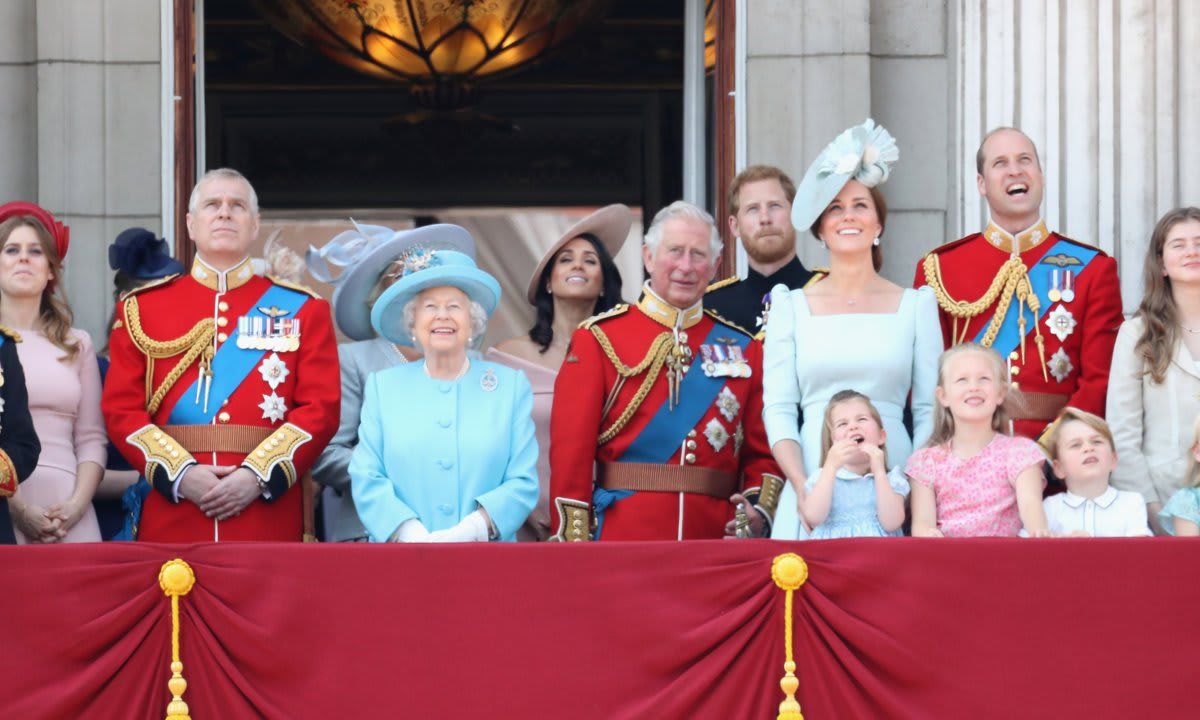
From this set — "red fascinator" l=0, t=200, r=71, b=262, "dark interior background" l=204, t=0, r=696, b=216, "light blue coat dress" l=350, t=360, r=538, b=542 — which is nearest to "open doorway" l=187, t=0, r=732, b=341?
"dark interior background" l=204, t=0, r=696, b=216

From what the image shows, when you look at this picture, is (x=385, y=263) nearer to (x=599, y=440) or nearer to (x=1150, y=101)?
(x=599, y=440)

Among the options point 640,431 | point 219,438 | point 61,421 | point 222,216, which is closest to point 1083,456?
point 640,431

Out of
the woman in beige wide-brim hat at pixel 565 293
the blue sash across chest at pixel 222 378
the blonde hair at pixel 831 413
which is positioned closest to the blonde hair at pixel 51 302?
the blue sash across chest at pixel 222 378

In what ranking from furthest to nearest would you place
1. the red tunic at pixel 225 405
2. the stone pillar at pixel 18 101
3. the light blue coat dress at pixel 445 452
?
the stone pillar at pixel 18 101 → the red tunic at pixel 225 405 → the light blue coat dress at pixel 445 452

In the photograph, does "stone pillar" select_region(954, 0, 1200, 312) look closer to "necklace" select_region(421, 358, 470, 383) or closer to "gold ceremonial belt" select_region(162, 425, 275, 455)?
"necklace" select_region(421, 358, 470, 383)

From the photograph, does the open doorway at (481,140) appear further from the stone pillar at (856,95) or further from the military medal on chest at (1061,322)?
the military medal on chest at (1061,322)

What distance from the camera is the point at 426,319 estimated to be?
6133mm

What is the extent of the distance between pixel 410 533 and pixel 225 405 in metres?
0.73

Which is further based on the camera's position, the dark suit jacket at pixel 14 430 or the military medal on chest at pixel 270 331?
the military medal on chest at pixel 270 331

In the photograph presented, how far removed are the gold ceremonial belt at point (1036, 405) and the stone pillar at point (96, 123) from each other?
3.12 metres

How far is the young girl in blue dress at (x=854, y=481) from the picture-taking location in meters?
5.55

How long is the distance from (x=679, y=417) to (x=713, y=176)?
2.29 metres

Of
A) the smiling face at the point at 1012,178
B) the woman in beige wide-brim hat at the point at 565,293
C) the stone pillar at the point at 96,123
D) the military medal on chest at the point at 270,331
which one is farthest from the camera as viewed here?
the stone pillar at the point at 96,123

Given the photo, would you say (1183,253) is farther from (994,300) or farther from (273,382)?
(273,382)
